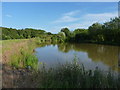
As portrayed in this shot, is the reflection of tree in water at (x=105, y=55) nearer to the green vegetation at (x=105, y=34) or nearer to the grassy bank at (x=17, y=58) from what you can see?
the grassy bank at (x=17, y=58)

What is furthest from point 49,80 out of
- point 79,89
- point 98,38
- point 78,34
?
point 78,34

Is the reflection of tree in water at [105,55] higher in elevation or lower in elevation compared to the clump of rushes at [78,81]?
lower

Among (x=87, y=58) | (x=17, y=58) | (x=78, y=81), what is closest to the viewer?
(x=78, y=81)

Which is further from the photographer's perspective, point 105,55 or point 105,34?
point 105,34

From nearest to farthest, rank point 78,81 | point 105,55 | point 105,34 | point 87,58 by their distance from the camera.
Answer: point 78,81, point 87,58, point 105,55, point 105,34

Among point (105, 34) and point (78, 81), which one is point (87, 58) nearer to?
point (78, 81)

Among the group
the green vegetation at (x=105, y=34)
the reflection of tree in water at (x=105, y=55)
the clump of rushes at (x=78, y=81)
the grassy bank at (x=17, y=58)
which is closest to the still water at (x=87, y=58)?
the reflection of tree in water at (x=105, y=55)

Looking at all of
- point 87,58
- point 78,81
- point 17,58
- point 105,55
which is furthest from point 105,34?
point 78,81

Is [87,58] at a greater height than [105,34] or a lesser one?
lesser

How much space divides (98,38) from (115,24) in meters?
4.94

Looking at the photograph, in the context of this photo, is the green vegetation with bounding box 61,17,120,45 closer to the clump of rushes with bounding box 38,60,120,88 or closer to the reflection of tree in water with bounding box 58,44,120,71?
the reflection of tree in water with bounding box 58,44,120,71

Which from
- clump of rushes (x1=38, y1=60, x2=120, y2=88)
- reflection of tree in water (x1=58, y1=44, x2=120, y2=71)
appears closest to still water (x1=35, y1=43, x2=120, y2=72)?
reflection of tree in water (x1=58, y1=44, x2=120, y2=71)

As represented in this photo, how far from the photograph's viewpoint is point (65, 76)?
11.2ft

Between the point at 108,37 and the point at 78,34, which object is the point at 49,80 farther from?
the point at 78,34
